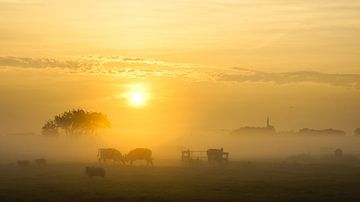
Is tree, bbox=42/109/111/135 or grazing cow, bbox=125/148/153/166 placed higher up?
tree, bbox=42/109/111/135

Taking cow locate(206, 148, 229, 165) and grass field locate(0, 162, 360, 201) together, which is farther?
cow locate(206, 148, 229, 165)

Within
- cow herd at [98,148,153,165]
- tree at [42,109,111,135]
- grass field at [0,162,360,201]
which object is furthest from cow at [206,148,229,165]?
tree at [42,109,111,135]

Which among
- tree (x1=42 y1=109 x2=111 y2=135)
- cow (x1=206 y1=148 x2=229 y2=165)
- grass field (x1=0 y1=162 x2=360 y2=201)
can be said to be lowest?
grass field (x1=0 y1=162 x2=360 y2=201)

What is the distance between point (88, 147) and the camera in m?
146

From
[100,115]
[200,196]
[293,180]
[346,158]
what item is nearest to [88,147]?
[100,115]

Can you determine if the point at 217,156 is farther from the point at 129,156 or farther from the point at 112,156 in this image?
the point at 112,156

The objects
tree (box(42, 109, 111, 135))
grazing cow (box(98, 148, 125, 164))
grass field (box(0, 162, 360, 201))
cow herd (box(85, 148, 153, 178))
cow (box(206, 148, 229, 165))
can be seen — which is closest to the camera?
grass field (box(0, 162, 360, 201))

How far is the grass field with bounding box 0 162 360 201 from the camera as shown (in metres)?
39.7

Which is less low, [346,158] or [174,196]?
[346,158]

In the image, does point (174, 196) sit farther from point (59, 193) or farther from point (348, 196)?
point (348, 196)

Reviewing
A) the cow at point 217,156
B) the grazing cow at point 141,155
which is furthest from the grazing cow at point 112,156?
the cow at point 217,156

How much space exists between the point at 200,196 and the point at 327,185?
1239cm

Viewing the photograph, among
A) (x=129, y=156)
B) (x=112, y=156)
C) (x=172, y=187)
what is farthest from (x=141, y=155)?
(x=172, y=187)

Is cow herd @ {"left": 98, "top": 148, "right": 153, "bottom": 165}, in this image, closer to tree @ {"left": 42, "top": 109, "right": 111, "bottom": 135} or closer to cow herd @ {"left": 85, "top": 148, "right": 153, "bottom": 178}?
cow herd @ {"left": 85, "top": 148, "right": 153, "bottom": 178}
